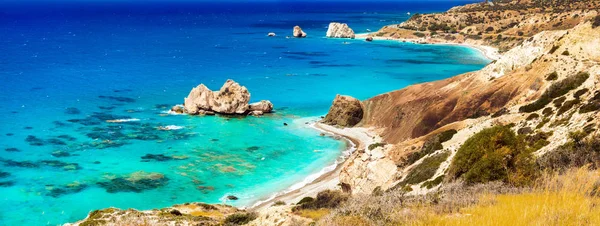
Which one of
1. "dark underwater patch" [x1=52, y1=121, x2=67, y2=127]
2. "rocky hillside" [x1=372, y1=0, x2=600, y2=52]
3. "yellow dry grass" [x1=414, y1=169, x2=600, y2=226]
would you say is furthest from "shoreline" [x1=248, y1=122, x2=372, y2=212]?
"rocky hillside" [x1=372, y1=0, x2=600, y2=52]

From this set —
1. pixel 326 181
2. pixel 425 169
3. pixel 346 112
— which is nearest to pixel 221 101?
pixel 346 112

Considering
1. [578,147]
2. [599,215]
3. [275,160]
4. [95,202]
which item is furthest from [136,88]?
[599,215]

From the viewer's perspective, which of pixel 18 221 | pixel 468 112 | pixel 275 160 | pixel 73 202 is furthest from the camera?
pixel 275 160

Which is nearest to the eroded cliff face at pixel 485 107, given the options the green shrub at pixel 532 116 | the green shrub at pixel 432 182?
the green shrub at pixel 532 116

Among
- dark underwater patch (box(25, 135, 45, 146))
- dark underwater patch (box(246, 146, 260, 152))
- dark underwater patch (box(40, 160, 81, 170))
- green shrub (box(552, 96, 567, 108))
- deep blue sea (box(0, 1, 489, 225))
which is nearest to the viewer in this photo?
green shrub (box(552, 96, 567, 108))

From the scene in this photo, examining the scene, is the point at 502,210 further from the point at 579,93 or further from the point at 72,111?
the point at 72,111

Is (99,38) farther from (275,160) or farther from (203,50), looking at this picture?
(275,160)

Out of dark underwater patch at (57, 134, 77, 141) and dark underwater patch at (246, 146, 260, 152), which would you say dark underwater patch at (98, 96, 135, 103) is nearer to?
dark underwater patch at (57, 134, 77, 141)
